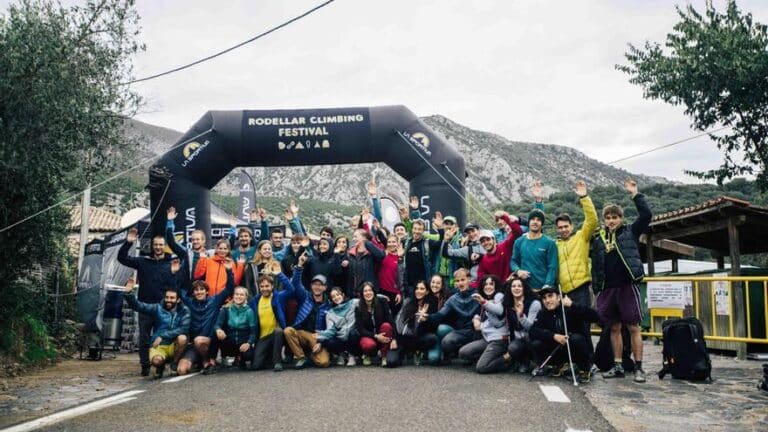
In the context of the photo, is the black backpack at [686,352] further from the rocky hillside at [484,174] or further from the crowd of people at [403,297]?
the rocky hillside at [484,174]

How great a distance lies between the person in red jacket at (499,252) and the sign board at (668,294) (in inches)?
178

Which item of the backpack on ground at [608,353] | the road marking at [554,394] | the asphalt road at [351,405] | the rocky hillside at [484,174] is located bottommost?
the asphalt road at [351,405]

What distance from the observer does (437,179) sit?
1248cm

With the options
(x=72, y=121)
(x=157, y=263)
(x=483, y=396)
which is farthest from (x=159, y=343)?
(x=483, y=396)

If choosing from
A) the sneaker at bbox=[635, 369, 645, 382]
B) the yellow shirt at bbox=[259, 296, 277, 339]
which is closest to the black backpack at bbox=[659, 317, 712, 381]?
the sneaker at bbox=[635, 369, 645, 382]

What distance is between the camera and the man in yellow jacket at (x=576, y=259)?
7983 millimetres

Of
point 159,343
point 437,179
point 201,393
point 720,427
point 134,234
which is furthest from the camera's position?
point 437,179

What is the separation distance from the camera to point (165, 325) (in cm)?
890

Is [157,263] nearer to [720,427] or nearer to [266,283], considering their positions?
[266,283]

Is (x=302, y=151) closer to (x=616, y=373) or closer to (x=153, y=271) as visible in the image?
(x=153, y=271)

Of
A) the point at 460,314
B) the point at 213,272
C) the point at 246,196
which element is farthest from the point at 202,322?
the point at 246,196

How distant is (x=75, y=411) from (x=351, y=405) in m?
2.49

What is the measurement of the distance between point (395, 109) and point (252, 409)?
8481 mm

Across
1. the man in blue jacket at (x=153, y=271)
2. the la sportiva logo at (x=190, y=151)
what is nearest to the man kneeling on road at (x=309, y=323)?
the man in blue jacket at (x=153, y=271)
